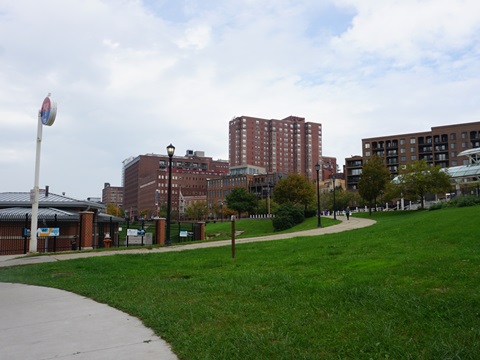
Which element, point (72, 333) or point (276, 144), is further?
point (276, 144)

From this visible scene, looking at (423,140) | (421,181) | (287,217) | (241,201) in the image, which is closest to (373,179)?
(421,181)

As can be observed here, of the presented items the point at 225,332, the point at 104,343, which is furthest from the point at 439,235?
the point at 104,343

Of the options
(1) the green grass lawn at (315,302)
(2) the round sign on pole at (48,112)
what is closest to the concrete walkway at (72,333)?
(1) the green grass lawn at (315,302)

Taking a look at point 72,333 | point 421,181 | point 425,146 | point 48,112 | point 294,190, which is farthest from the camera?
point 425,146

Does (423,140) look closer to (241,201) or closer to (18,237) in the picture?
(241,201)

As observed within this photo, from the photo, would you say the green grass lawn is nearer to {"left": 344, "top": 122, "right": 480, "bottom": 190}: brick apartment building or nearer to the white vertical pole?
the white vertical pole

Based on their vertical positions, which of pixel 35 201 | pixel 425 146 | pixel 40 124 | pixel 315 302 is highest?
pixel 425 146

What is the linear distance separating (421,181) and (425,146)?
77.8 meters

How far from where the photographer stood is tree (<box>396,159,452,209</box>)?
4566cm

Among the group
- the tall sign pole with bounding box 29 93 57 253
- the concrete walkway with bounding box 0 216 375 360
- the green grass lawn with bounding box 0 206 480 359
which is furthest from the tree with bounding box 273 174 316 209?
the concrete walkway with bounding box 0 216 375 360

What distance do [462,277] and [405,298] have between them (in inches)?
65.5

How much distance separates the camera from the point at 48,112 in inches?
943

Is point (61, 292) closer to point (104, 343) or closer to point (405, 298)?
point (104, 343)

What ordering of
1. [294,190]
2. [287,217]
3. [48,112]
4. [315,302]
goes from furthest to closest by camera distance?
[294,190], [287,217], [48,112], [315,302]
